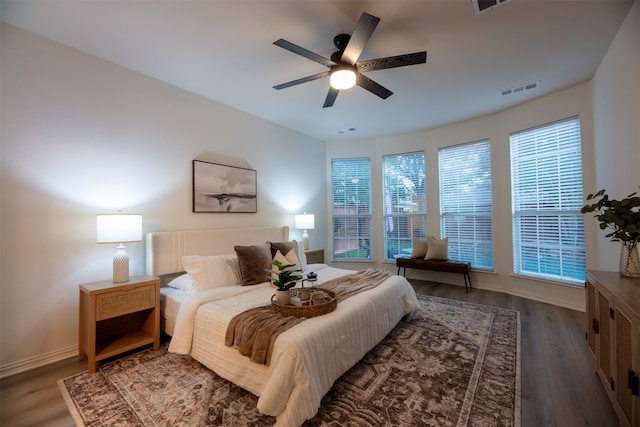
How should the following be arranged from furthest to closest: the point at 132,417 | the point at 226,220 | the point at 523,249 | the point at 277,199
Result: 1. the point at 277,199
2. the point at 523,249
3. the point at 226,220
4. the point at 132,417

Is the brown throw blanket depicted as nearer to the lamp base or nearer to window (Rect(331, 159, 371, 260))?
the lamp base

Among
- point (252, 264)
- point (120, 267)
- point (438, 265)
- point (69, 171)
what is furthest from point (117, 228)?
point (438, 265)

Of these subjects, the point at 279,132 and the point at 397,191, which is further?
the point at 397,191

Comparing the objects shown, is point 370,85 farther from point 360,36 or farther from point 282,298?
point 282,298

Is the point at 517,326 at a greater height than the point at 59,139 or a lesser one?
lesser

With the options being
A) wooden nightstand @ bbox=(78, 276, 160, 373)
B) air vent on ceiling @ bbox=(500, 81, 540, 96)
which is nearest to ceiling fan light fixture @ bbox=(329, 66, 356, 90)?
air vent on ceiling @ bbox=(500, 81, 540, 96)

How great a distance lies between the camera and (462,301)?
3.84m

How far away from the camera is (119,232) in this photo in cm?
240

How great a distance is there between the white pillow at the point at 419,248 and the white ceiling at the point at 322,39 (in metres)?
2.50

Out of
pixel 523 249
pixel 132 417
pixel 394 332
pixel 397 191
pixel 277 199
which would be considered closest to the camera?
pixel 132 417

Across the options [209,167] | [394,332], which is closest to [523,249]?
[394,332]

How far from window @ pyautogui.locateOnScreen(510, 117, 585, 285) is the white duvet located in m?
2.64

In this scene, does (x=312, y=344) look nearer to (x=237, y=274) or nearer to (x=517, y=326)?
(x=237, y=274)

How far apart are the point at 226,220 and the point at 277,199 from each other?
42.3 inches
